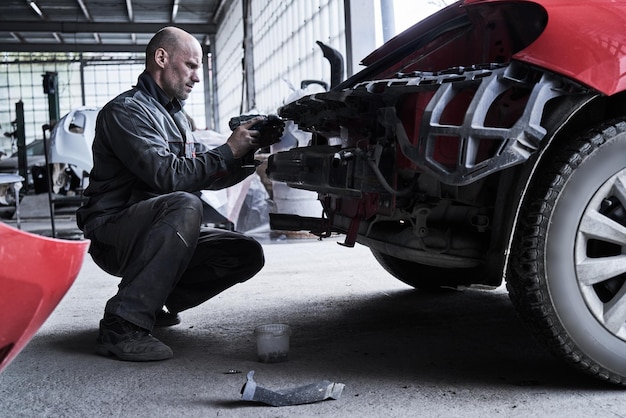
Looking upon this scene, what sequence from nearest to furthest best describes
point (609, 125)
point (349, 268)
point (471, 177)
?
1. point (471, 177)
2. point (609, 125)
3. point (349, 268)

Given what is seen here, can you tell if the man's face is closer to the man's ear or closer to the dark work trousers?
the man's ear

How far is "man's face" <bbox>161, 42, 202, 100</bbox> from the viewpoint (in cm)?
260

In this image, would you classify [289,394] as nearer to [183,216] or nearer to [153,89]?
[183,216]

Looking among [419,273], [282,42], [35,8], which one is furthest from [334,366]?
[35,8]

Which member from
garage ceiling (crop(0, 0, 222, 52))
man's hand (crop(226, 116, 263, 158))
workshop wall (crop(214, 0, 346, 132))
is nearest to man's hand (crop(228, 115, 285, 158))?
man's hand (crop(226, 116, 263, 158))

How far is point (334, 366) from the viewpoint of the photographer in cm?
204

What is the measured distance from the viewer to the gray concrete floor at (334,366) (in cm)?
169

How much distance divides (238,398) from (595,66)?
49.9 inches

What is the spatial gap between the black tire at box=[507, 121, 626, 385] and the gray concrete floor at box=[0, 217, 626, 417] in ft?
0.46

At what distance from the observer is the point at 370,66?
2.40 meters

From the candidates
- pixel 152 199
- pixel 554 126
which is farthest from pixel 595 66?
pixel 152 199

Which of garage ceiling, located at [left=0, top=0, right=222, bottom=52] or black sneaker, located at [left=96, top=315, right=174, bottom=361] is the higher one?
garage ceiling, located at [left=0, top=0, right=222, bottom=52]

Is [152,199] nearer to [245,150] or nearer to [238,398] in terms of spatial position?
[245,150]

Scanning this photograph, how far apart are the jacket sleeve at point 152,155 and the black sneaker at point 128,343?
49 centimetres
